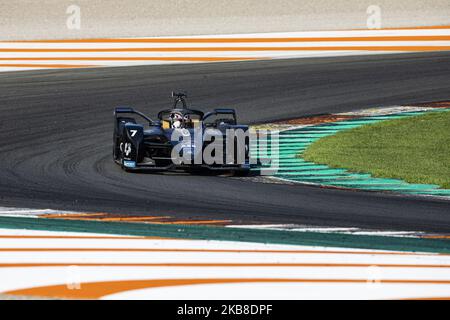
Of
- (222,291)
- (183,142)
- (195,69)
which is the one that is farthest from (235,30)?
(222,291)

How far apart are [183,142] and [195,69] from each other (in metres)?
10.1

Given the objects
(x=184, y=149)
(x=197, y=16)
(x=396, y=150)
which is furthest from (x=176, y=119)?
(x=197, y=16)

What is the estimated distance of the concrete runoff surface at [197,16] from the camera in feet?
102

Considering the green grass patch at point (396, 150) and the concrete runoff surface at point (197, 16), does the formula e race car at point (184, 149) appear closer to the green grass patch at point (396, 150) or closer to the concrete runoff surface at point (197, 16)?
the green grass patch at point (396, 150)

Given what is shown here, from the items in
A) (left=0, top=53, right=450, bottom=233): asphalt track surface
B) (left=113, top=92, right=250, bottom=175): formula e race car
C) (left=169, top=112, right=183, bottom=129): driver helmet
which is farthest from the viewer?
(left=169, top=112, right=183, bottom=129): driver helmet

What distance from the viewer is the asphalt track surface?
13891mm

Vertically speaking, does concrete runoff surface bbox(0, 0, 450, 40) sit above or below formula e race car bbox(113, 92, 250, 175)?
above

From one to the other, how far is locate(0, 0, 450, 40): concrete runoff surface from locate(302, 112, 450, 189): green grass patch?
34.0 ft

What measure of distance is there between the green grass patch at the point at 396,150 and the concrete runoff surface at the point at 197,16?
10370 millimetres

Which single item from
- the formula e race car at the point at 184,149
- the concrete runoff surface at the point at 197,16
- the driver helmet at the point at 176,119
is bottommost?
the formula e race car at the point at 184,149

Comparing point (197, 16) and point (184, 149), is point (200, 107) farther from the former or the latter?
point (197, 16)

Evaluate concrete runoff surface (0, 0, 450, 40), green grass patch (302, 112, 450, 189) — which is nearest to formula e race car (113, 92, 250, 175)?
green grass patch (302, 112, 450, 189)

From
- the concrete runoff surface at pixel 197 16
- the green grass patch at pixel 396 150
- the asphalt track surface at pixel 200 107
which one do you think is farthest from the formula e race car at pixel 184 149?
the concrete runoff surface at pixel 197 16

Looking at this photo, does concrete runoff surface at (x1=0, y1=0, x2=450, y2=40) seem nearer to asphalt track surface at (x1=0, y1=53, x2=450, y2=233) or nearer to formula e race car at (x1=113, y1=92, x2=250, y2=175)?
asphalt track surface at (x1=0, y1=53, x2=450, y2=233)
